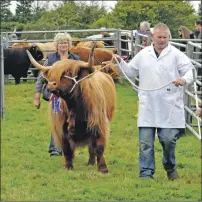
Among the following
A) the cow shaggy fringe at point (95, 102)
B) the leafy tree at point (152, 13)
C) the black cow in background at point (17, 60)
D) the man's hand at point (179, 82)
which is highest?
the leafy tree at point (152, 13)

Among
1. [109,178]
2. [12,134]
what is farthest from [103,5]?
[109,178]

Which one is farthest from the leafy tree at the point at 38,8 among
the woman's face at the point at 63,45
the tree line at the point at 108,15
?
the woman's face at the point at 63,45

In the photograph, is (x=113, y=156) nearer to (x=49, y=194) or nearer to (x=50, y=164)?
(x=50, y=164)

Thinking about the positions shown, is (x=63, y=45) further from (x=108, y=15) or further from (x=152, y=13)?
(x=152, y=13)

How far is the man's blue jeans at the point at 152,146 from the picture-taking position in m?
7.93

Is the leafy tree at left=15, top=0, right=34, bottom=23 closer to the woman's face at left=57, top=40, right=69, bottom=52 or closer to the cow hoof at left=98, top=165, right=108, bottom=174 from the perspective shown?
the woman's face at left=57, top=40, right=69, bottom=52

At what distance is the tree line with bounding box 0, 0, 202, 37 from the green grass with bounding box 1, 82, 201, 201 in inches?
1473

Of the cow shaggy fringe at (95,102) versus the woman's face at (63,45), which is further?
the woman's face at (63,45)

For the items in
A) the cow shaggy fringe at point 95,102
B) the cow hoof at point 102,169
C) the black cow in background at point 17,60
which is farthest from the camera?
the black cow in background at point 17,60

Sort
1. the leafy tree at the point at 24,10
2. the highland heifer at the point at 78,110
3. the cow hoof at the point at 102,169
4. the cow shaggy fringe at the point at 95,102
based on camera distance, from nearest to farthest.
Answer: the highland heifer at the point at 78,110, the cow shaggy fringe at the point at 95,102, the cow hoof at the point at 102,169, the leafy tree at the point at 24,10

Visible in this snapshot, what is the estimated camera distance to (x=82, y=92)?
332 inches

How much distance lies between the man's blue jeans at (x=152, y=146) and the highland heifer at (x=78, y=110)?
79 cm

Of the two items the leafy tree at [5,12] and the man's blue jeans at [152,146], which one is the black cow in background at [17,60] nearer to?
the man's blue jeans at [152,146]

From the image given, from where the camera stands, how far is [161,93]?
7.90m
